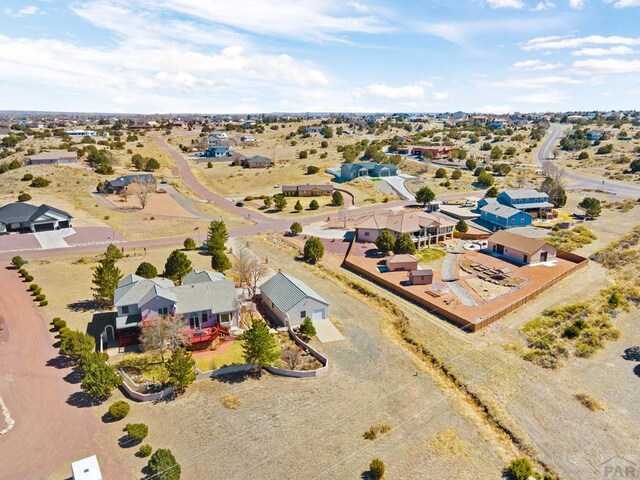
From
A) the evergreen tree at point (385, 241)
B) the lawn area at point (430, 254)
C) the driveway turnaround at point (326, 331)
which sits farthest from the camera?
the evergreen tree at point (385, 241)

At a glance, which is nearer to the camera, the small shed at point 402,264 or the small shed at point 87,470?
the small shed at point 87,470

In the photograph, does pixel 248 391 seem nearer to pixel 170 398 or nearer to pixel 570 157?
pixel 170 398

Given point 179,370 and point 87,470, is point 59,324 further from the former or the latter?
point 87,470

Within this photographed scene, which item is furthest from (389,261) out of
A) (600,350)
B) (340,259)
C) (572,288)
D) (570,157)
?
(570,157)

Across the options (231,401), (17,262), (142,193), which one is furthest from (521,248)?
(142,193)

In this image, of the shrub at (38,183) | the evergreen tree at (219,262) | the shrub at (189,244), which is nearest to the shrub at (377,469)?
the evergreen tree at (219,262)

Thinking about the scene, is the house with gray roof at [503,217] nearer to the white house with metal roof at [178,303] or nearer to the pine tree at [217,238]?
the pine tree at [217,238]
